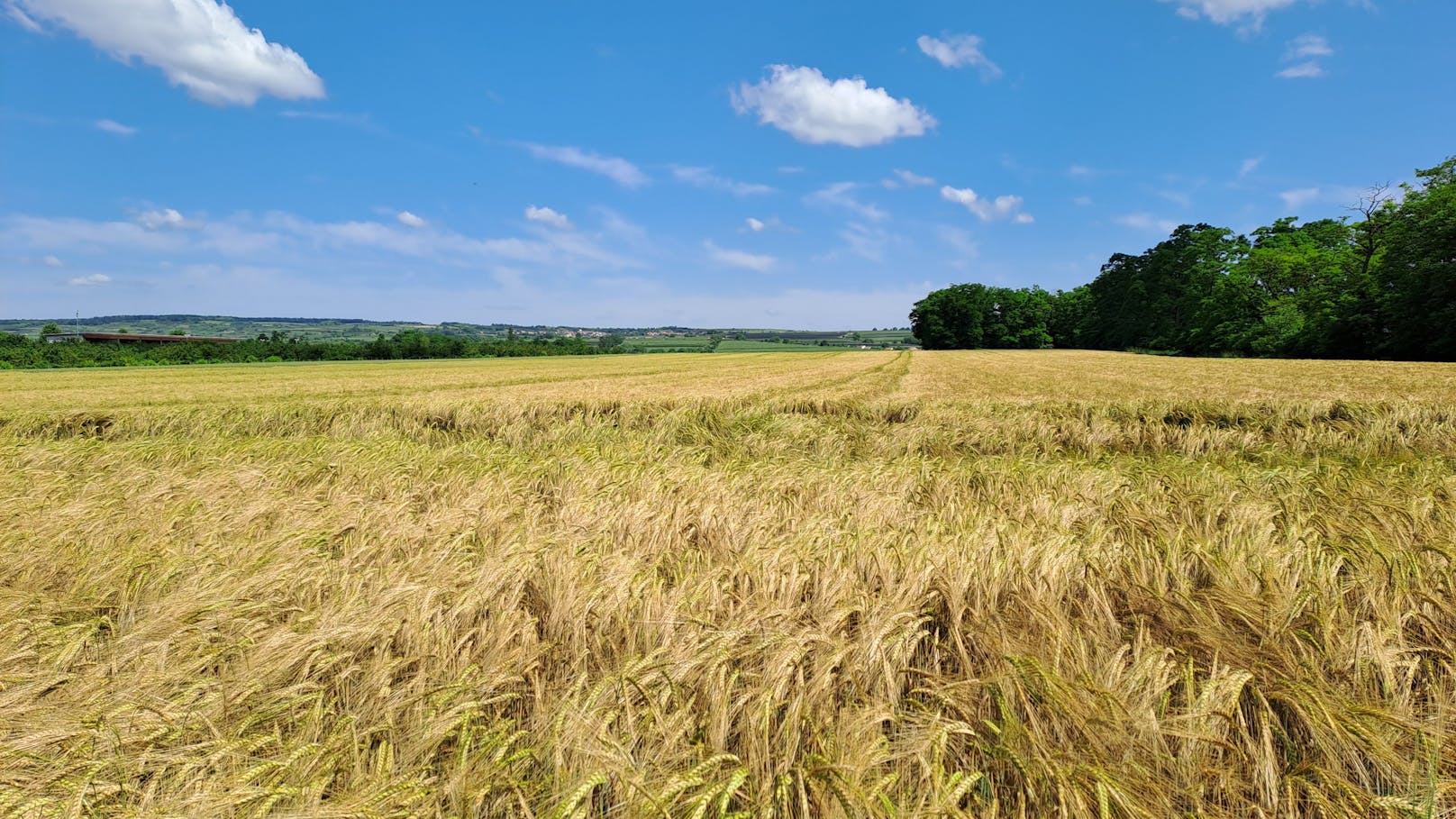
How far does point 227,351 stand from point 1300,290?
104m

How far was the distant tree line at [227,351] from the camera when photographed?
5288 cm

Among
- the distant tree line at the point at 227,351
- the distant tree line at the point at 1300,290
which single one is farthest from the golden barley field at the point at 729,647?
the distant tree line at the point at 227,351

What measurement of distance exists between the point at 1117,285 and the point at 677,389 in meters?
83.4

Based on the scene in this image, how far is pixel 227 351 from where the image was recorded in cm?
6406

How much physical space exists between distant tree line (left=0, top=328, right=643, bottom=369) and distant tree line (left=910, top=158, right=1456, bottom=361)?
7195cm

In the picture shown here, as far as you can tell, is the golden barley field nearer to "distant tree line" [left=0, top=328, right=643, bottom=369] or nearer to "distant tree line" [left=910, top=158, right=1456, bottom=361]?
"distant tree line" [left=910, top=158, right=1456, bottom=361]

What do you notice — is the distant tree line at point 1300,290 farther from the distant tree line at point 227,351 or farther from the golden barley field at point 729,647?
the distant tree line at point 227,351

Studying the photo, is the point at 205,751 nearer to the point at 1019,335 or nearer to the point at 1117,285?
→ the point at 1117,285

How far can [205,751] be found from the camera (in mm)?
1463

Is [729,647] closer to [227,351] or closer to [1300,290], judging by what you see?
[1300,290]

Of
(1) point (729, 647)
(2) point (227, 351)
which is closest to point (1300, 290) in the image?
(1) point (729, 647)

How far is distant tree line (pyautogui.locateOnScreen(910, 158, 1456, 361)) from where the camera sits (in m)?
33.9

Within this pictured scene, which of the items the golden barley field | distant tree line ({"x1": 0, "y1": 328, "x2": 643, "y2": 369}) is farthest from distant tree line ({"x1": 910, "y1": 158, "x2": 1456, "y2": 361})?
distant tree line ({"x1": 0, "y1": 328, "x2": 643, "y2": 369})

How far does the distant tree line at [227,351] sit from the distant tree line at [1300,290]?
71955 mm
